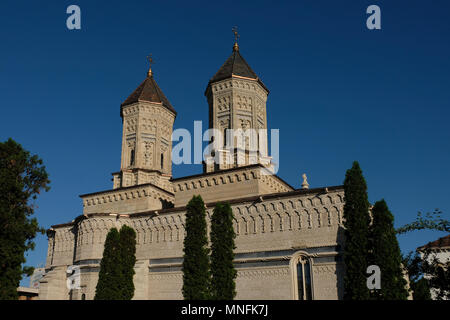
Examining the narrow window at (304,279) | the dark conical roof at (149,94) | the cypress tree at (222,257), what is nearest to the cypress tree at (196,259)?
the cypress tree at (222,257)

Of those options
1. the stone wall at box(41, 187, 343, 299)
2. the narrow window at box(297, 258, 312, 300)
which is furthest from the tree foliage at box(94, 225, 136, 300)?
the narrow window at box(297, 258, 312, 300)

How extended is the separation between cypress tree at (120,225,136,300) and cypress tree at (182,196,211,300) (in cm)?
389

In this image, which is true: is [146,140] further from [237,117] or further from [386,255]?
[386,255]

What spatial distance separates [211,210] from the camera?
25312 mm

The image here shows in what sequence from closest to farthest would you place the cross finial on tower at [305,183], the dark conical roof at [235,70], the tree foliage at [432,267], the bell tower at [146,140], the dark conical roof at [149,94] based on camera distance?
the tree foliage at [432,267] → the cross finial on tower at [305,183] → the dark conical roof at [235,70] → the bell tower at [146,140] → the dark conical roof at [149,94]

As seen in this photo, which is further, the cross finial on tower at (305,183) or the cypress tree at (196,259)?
the cross finial on tower at (305,183)

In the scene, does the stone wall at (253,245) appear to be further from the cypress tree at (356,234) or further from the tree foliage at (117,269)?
→ the tree foliage at (117,269)

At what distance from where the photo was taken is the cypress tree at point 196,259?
761 inches

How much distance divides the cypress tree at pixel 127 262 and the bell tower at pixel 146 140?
8665 millimetres

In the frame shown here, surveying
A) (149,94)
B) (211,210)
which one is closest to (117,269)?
(211,210)

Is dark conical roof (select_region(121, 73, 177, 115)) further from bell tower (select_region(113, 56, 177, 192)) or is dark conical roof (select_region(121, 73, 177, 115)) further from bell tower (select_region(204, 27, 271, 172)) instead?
bell tower (select_region(204, 27, 271, 172))

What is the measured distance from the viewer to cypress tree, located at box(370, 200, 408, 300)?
17125mm

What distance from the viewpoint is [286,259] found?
22484 mm
